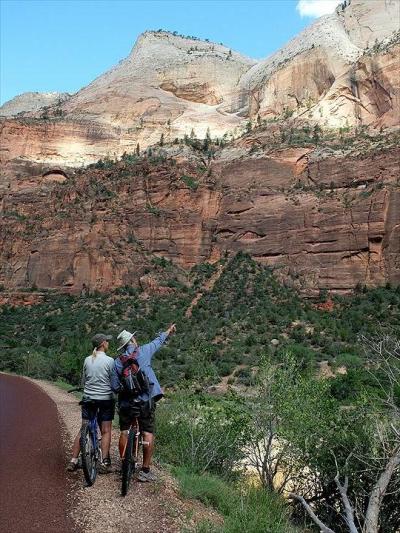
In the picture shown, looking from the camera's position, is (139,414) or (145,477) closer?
A: (139,414)

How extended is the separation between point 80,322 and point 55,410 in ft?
103

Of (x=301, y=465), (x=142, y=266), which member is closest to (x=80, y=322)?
(x=142, y=266)

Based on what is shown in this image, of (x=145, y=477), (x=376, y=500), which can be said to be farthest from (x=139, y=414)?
(x=376, y=500)

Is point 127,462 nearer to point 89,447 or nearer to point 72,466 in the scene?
point 89,447

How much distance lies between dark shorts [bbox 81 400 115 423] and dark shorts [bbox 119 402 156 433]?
242 mm

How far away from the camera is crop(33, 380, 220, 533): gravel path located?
17.9 feet

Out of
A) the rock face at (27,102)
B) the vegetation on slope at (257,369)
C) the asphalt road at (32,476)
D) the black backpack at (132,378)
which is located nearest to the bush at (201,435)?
the vegetation on slope at (257,369)

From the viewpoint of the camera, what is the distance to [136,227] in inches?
2135

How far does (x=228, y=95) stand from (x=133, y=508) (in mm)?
88072

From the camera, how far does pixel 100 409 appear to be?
21.9 ft

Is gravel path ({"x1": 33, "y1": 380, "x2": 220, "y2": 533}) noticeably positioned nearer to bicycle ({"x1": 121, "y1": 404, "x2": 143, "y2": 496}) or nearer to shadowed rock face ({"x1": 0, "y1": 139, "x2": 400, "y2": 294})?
bicycle ({"x1": 121, "y1": 404, "x2": 143, "y2": 496})

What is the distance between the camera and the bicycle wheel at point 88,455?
6.28 m

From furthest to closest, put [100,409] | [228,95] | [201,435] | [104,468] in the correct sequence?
[228,95]
[201,435]
[104,468]
[100,409]

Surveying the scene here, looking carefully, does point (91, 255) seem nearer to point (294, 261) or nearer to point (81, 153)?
point (294, 261)
